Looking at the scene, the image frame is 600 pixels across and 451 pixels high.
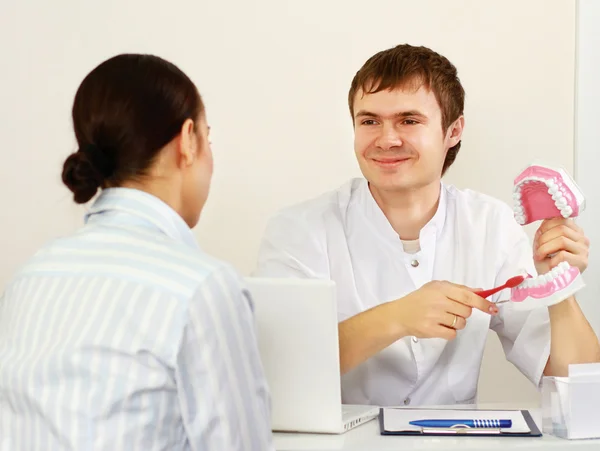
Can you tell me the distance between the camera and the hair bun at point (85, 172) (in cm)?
118

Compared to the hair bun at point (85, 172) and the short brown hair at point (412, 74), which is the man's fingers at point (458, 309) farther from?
the hair bun at point (85, 172)

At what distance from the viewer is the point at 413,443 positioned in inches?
54.0

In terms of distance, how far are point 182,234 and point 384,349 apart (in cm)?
82

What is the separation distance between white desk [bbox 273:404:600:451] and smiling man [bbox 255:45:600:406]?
17.5 inches

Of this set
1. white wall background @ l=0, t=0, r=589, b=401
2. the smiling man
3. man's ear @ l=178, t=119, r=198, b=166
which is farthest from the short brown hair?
man's ear @ l=178, t=119, r=198, b=166

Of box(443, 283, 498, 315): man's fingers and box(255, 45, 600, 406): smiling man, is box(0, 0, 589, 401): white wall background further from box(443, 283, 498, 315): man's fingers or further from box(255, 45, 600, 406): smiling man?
box(443, 283, 498, 315): man's fingers

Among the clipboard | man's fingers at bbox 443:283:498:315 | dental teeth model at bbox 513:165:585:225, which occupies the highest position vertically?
dental teeth model at bbox 513:165:585:225

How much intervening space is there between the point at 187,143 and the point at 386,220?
2.97ft

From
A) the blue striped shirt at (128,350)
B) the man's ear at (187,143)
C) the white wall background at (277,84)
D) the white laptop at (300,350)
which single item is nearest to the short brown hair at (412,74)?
the white wall background at (277,84)

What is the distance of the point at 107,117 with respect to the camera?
1161 mm

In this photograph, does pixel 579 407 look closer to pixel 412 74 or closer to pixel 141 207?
pixel 141 207

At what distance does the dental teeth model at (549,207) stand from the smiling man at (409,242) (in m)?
0.24

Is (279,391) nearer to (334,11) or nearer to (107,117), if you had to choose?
(107,117)

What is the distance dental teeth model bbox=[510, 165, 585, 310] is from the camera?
162 centimetres
